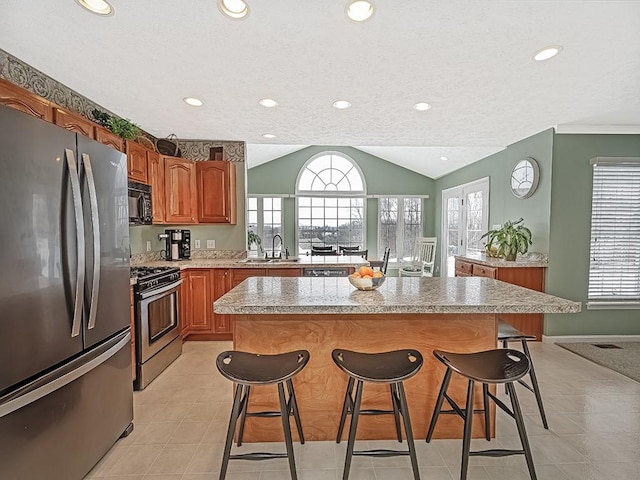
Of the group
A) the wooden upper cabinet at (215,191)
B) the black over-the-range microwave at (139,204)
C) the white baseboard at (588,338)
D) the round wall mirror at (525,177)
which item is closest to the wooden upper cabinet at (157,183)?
the black over-the-range microwave at (139,204)

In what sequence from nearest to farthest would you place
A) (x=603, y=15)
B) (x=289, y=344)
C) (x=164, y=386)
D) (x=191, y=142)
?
1. (x=603, y=15)
2. (x=289, y=344)
3. (x=164, y=386)
4. (x=191, y=142)

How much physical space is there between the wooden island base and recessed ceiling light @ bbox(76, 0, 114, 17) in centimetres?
177

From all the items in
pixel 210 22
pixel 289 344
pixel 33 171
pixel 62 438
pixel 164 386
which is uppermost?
pixel 210 22

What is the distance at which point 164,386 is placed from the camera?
Answer: 2.88m

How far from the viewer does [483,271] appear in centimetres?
397

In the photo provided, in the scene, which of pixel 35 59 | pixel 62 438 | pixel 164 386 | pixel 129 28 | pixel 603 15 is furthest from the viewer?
pixel 164 386

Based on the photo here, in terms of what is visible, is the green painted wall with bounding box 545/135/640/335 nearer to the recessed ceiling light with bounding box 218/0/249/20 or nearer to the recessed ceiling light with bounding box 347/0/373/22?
the recessed ceiling light with bounding box 347/0/373/22

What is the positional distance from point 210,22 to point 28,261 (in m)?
1.48

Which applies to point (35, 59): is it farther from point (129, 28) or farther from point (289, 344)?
point (289, 344)

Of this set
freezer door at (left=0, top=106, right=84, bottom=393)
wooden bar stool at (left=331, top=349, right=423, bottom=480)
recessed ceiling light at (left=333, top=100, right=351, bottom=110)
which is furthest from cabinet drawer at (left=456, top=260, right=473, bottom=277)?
freezer door at (left=0, top=106, right=84, bottom=393)

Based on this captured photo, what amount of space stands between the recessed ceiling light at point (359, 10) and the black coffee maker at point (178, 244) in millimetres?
3332

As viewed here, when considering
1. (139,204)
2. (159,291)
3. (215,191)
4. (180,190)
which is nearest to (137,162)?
(139,204)

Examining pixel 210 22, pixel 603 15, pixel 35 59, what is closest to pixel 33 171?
pixel 210 22

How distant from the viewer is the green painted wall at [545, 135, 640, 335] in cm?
377
